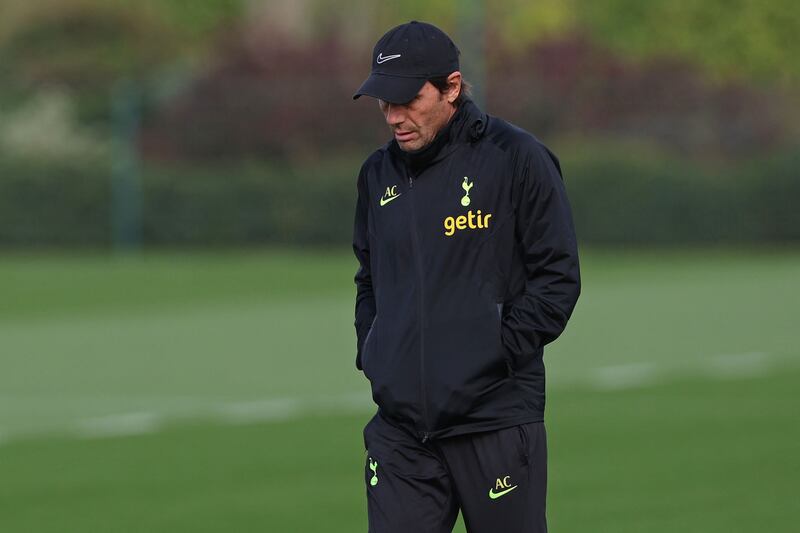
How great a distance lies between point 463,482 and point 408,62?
125cm

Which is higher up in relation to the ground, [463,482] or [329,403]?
[463,482]

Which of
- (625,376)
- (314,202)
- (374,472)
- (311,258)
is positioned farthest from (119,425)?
(314,202)

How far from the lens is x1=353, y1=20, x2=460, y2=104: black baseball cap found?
5453mm

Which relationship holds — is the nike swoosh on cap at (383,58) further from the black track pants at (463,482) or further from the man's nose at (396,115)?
the black track pants at (463,482)

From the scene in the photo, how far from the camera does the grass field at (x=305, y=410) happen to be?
9742 mm

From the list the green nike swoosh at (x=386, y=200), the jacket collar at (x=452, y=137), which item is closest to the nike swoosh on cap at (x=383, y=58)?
the jacket collar at (x=452, y=137)

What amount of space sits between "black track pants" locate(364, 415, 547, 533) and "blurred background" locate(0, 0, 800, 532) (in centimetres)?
360

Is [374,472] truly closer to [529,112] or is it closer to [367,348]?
[367,348]

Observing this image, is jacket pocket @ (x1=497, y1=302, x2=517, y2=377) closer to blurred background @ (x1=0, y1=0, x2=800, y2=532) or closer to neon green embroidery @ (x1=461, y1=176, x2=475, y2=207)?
neon green embroidery @ (x1=461, y1=176, x2=475, y2=207)

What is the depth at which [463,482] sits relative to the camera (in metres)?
5.59

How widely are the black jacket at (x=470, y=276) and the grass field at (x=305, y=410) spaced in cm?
372

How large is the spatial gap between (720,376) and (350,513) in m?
6.39

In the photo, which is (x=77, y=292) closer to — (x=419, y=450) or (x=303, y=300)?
(x=303, y=300)

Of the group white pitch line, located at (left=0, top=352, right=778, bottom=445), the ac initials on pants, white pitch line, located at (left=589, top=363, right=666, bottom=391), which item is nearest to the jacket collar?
the ac initials on pants
